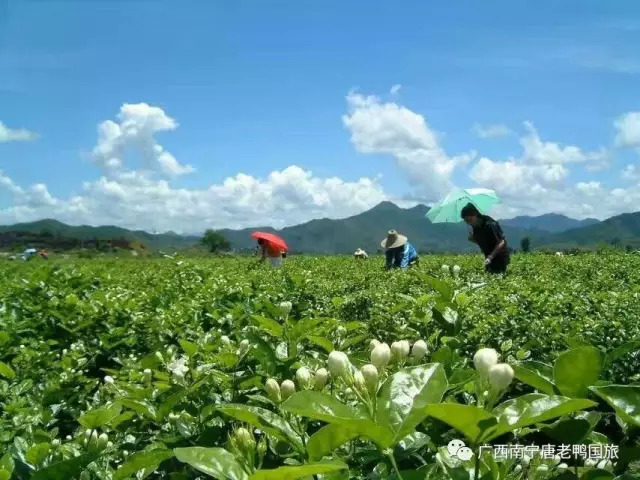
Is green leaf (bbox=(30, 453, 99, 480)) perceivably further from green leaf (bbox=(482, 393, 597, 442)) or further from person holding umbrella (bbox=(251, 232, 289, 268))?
person holding umbrella (bbox=(251, 232, 289, 268))

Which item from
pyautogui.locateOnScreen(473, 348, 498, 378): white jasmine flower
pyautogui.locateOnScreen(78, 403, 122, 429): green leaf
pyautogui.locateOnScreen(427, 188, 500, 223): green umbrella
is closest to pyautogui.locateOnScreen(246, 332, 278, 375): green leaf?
pyautogui.locateOnScreen(78, 403, 122, 429): green leaf

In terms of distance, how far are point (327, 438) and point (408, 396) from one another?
17 cm

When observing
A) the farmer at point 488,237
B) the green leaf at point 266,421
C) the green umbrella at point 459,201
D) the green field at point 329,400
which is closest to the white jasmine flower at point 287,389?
the green field at point 329,400

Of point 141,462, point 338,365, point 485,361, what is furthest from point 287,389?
point 485,361

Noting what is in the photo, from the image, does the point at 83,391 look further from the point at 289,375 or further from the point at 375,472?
the point at 375,472

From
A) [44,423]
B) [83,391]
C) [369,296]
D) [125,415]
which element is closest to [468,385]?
[125,415]

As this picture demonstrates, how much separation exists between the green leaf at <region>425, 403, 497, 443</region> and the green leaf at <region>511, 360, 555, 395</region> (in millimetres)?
344

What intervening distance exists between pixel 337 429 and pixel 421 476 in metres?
0.21

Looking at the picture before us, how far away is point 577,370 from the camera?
1.35 m

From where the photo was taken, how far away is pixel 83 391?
3.02 m

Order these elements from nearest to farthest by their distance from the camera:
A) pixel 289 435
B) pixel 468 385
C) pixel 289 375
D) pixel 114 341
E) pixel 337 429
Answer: pixel 337 429 < pixel 289 435 < pixel 468 385 < pixel 289 375 < pixel 114 341

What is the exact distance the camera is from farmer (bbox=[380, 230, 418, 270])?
1157cm

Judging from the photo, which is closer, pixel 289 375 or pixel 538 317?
pixel 289 375

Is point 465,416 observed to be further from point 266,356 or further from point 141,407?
point 141,407
